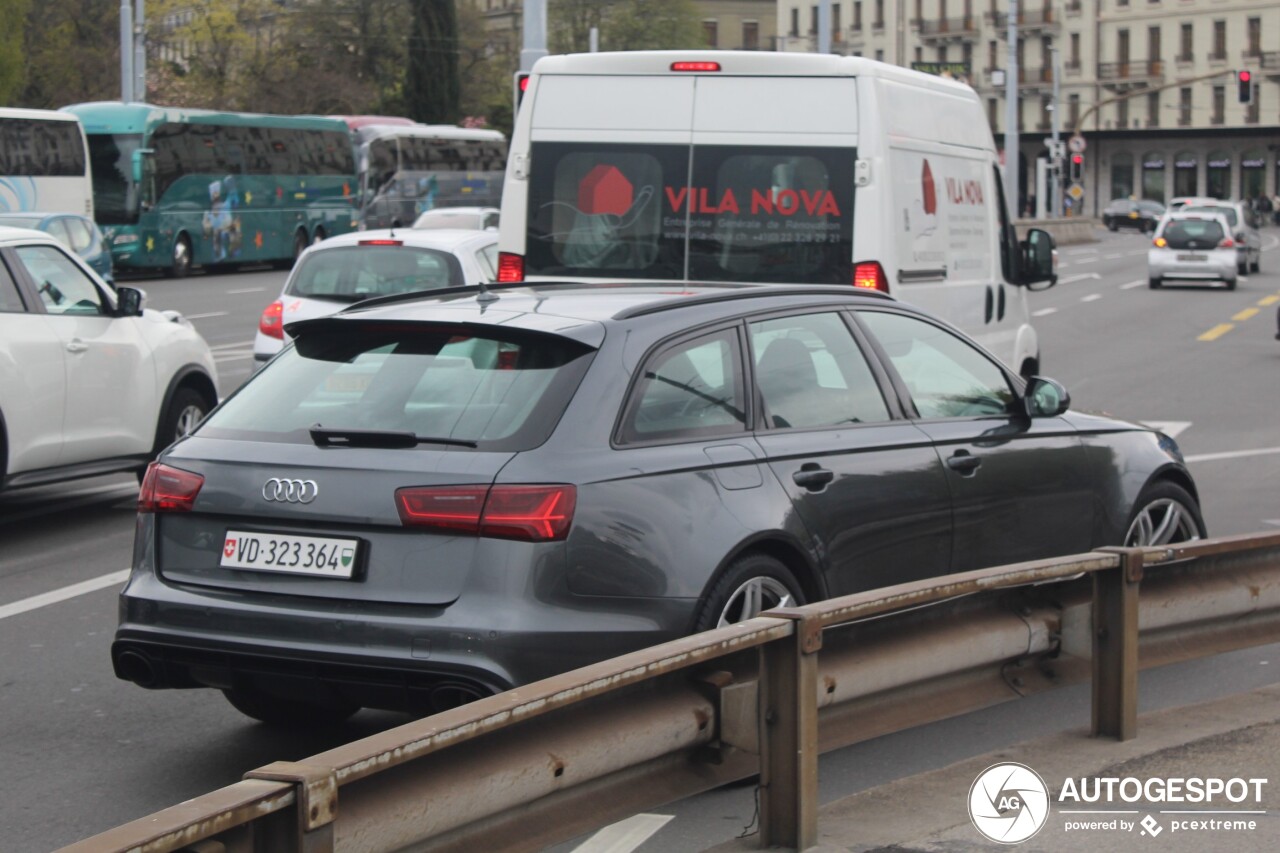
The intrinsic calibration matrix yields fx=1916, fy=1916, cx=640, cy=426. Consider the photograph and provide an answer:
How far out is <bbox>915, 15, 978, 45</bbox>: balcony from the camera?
365 feet

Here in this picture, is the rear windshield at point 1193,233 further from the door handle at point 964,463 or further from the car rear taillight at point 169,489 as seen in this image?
the car rear taillight at point 169,489

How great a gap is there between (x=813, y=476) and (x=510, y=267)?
5.25 metres

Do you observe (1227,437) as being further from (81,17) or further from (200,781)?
(81,17)

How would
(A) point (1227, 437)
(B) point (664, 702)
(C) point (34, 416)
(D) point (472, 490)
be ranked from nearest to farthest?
(B) point (664, 702) → (D) point (472, 490) → (C) point (34, 416) → (A) point (1227, 437)

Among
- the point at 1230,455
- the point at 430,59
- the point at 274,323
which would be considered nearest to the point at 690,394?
the point at 1230,455

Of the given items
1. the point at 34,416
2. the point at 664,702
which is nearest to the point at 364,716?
the point at 664,702

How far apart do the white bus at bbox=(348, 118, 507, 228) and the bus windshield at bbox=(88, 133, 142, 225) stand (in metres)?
12.4

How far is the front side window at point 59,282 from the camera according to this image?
432 inches

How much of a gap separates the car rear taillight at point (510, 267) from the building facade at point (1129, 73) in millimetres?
87718

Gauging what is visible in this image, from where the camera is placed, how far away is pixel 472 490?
523 centimetres

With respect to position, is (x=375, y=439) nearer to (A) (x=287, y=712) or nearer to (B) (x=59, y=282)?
(A) (x=287, y=712)

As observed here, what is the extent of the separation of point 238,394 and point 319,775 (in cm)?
278

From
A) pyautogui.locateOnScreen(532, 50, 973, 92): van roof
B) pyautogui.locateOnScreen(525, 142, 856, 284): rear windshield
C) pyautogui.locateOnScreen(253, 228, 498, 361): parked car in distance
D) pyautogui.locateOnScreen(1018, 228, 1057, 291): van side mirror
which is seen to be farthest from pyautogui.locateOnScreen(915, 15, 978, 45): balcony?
pyautogui.locateOnScreen(525, 142, 856, 284): rear windshield

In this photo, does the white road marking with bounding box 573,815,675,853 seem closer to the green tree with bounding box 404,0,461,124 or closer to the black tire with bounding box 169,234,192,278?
the black tire with bounding box 169,234,192,278
